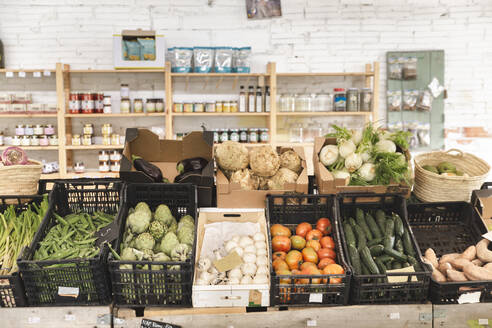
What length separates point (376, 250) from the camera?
1904 mm

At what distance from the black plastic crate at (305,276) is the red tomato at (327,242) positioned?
0.02 m

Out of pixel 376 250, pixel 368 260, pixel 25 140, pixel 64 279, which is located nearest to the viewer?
pixel 64 279

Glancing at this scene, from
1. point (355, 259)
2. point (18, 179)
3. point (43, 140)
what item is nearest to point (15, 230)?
point (18, 179)

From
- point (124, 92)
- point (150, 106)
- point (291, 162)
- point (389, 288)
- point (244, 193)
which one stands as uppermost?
point (124, 92)

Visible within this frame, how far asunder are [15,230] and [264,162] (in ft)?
4.41

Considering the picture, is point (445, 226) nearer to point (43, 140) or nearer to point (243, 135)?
point (243, 135)

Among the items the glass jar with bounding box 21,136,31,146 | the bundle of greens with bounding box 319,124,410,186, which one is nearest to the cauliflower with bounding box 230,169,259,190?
the bundle of greens with bounding box 319,124,410,186

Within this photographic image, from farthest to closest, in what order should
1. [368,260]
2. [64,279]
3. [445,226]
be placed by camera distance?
[445,226] → [368,260] → [64,279]

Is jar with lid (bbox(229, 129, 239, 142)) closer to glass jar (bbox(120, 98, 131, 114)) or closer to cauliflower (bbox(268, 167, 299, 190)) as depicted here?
glass jar (bbox(120, 98, 131, 114))

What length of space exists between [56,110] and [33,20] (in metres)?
1.19

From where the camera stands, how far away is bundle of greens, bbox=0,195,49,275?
185 cm

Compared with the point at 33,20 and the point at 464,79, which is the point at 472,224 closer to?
the point at 464,79

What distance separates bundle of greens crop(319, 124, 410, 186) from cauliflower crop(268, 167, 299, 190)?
26cm

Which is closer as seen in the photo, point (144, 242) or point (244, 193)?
point (144, 242)
